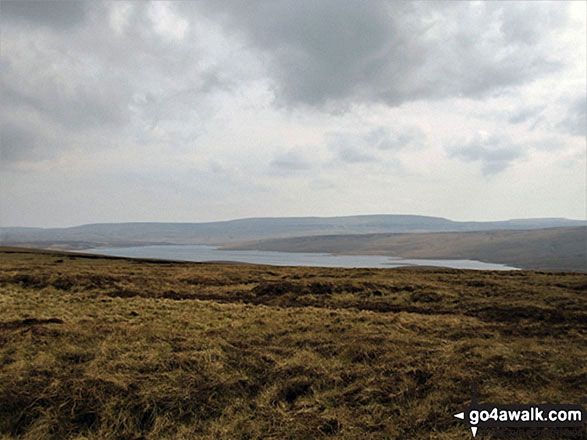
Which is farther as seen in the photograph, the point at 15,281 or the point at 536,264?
the point at 536,264

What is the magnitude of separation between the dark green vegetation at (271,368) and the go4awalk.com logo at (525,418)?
12.9 inches

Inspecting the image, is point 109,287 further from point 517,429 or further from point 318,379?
point 517,429

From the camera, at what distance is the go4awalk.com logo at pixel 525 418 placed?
7.26m

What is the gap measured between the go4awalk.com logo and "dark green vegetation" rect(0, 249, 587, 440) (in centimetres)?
33

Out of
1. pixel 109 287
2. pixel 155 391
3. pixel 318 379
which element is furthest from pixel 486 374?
pixel 109 287

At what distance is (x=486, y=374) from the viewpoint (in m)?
9.61

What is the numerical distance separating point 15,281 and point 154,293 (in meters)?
11.1

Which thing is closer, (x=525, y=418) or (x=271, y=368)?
(x=525, y=418)

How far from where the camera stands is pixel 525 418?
7.62 m

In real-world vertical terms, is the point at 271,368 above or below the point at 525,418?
above

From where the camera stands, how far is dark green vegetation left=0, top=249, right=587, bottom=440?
7711mm

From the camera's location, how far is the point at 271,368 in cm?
1002

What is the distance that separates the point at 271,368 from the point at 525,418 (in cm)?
598

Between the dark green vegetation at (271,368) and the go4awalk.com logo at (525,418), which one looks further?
the dark green vegetation at (271,368)
